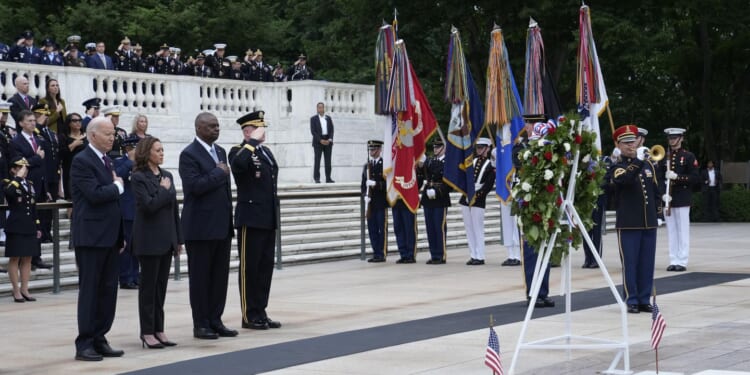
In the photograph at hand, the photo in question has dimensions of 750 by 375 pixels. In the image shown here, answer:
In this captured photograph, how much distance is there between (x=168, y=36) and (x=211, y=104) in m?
11.8

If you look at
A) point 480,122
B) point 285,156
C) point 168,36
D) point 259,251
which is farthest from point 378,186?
point 168,36

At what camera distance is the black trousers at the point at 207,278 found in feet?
36.2

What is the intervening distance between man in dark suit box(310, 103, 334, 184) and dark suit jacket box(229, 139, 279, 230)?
58.5ft

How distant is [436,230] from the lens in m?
19.6

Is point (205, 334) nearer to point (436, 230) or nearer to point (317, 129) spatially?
point (436, 230)

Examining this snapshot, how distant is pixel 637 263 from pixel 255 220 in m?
4.09

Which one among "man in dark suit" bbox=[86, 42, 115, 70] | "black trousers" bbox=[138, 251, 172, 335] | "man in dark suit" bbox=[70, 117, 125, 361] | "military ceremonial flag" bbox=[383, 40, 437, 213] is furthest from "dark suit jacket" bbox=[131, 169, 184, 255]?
"man in dark suit" bbox=[86, 42, 115, 70]

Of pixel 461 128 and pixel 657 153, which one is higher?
pixel 461 128

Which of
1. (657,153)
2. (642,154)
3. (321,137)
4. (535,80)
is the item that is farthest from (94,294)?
(321,137)

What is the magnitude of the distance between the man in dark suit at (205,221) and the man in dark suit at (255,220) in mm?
395

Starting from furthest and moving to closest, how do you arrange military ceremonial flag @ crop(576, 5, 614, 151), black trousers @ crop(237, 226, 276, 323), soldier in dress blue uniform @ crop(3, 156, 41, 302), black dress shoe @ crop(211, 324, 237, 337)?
military ceremonial flag @ crop(576, 5, 614, 151)
soldier in dress blue uniform @ crop(3, 156, 41, 302)
black trousers @ crop(237, 226, 276, 323)
black dress shoe @ crop(211, 324, 237, 337)

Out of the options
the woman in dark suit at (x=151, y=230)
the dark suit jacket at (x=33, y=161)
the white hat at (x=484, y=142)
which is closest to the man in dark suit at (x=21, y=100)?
the dark suit jacket at (x=33, y=161)

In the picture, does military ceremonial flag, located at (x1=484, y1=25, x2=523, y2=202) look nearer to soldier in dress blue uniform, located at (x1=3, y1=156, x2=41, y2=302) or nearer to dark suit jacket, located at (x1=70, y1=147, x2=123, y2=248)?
soldier in dress blue uniform, located at (x1=3, y1=156, x2=41, y2=302)

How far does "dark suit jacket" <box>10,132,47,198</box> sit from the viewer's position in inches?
658
